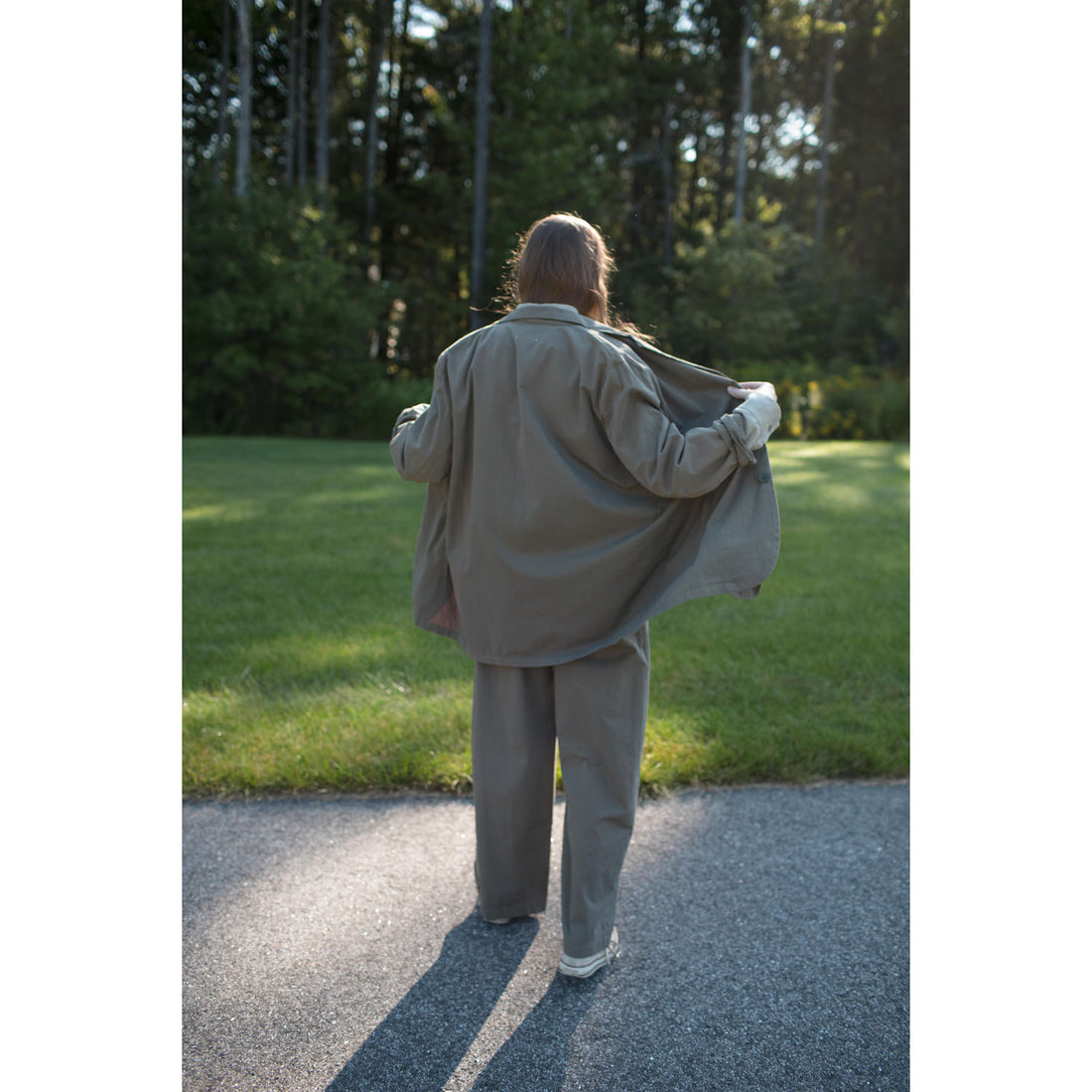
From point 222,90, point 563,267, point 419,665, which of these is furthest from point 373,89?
Result: point 563,267

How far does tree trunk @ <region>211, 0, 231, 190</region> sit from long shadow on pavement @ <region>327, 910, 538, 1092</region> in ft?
73.7

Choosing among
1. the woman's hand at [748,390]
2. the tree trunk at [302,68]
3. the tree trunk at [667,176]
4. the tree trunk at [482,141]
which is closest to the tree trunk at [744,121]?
the tree trunk at [667,176]

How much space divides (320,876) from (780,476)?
8.60 meters

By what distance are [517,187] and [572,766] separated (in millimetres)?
22369

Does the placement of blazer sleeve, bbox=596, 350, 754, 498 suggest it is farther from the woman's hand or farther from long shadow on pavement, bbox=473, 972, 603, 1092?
long shadow on pavement, bbox=473, 972, 603, 1092

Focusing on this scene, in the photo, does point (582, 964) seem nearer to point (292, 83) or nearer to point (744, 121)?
point (292, 83)

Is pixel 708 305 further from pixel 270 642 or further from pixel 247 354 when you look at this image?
pixel 270 642

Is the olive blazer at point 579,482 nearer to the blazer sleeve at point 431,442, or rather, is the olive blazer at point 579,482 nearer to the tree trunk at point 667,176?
the blazer sleeve at point 431,442

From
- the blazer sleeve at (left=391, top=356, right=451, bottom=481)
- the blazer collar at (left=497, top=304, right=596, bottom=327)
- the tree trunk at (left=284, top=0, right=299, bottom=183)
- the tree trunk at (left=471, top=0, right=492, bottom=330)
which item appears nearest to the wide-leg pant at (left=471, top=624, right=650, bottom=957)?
the blazer sleeve at (left=391, top=356, right=451, bottom=481)

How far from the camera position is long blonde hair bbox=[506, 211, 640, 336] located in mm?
2395

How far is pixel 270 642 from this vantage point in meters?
5.25

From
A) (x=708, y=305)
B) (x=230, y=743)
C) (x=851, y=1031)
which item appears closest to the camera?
(x=851, y=1031)

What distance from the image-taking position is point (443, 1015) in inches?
90.6
